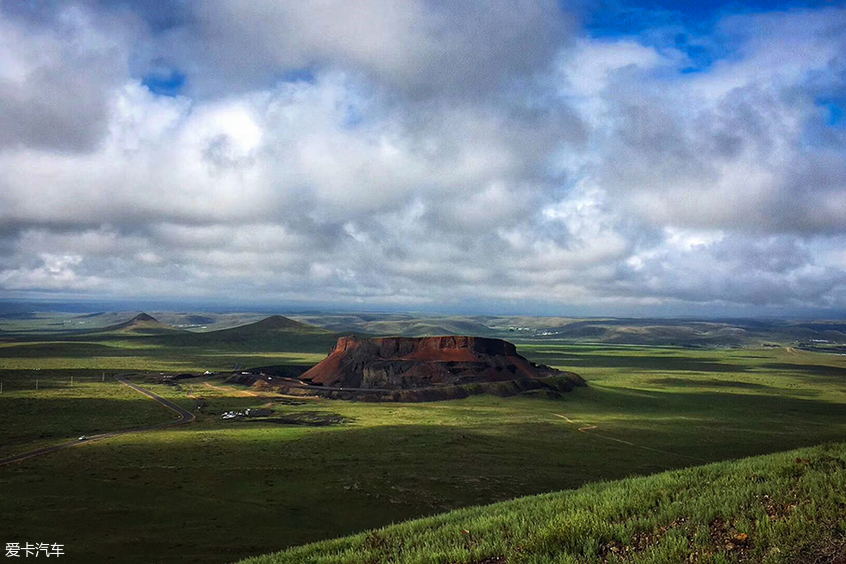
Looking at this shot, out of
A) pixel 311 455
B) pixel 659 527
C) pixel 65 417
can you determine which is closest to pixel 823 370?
pixel 311 455

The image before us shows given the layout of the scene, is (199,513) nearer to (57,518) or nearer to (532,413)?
(57,518)

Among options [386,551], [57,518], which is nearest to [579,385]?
[57,518]

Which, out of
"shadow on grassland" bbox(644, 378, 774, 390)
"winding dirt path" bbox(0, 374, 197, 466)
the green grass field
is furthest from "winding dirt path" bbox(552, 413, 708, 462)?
"shadow on grassland" bbox(644, 378, 774, 390)

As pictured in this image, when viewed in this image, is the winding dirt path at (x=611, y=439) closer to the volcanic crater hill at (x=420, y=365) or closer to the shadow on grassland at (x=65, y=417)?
the volcanic crater hill at (x=420, y=365)

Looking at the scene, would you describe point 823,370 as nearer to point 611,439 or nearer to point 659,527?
point 611,439

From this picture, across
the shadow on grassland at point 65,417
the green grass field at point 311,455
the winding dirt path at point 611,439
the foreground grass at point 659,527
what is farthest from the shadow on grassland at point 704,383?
the foreground grass at point 659,527

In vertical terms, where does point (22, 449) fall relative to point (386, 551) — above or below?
below
